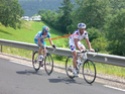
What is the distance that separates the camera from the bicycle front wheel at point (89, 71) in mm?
10367

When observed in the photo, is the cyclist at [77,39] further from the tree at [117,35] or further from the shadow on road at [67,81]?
the tree at [117,35]

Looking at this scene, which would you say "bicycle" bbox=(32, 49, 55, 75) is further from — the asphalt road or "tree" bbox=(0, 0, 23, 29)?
"tree" bbox=(0, 0, 23, 29)

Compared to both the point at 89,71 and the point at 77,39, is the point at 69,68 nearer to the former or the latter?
the point at 89,71

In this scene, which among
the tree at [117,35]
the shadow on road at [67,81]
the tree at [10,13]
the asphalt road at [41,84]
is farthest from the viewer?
the tree at [10,13]

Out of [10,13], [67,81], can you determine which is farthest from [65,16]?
[67,81]


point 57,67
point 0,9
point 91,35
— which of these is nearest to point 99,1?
point 91,35

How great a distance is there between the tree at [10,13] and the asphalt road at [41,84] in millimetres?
62742

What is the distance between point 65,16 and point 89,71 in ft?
365

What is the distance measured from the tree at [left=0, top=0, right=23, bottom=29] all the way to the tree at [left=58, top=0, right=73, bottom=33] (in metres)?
35.0

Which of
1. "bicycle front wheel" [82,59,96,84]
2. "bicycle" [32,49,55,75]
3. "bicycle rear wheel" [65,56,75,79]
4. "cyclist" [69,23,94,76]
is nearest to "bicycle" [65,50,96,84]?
"bicycle front wheel" [82,59,96,84]

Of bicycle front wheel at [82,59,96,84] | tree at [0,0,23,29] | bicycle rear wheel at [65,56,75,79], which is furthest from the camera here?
tree at [0,0,23,29]

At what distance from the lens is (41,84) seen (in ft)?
33.2

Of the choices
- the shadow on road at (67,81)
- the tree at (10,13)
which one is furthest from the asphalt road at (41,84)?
the tree at (10,13)

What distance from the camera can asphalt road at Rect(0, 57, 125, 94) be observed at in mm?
9180
